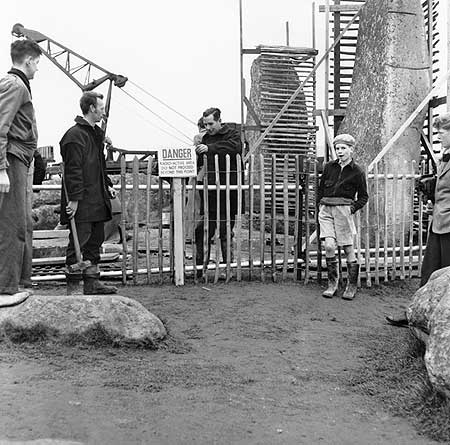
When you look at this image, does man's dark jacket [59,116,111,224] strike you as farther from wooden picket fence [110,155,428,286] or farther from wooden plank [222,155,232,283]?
wooden plank [222,155,232,283]

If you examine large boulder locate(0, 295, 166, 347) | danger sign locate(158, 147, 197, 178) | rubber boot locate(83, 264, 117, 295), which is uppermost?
danger sign locate(158, 147, 197, 178)

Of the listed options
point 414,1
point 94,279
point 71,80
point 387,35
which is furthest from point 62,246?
point 71,80

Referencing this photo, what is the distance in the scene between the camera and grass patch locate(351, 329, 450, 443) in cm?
335

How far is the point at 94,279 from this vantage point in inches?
221

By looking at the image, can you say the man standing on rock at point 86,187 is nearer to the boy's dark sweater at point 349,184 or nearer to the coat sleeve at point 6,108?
the coat sleeve at point 6,108

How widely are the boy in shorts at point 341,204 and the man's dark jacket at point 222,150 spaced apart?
1.17 m

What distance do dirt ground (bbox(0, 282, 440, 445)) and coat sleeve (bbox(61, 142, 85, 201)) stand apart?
1286 mm

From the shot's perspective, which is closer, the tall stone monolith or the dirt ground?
the dirt ground

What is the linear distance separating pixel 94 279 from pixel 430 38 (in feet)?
25.5

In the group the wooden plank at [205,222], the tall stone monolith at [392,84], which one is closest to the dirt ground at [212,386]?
the wooden plank at [205,222]

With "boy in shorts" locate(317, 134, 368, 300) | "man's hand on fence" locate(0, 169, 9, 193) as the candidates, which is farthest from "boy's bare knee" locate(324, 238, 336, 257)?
"man's hand on fence" locate(0, 169, 9, 193)

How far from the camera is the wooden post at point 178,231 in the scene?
7000mm

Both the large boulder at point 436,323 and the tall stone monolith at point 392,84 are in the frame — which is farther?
the tall stone monolith at point 392,84

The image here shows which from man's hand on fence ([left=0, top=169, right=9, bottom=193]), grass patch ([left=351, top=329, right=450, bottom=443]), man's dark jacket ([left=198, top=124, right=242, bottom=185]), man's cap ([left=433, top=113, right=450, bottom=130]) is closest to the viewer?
grass patch ([left=351, top=329, right=450, bottom=443])
